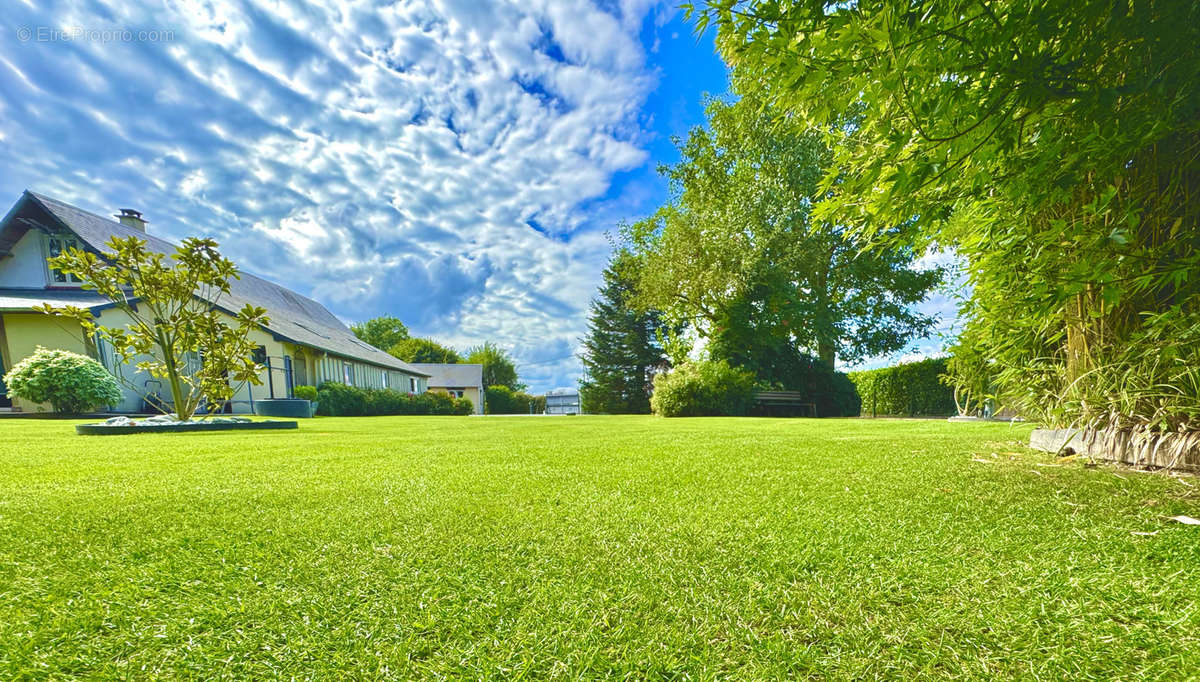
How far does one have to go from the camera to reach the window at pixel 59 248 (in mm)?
13156

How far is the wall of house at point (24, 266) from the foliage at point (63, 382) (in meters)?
6.58

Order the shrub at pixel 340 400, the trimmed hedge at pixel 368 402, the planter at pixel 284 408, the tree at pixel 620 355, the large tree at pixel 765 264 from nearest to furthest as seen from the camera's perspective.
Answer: the planter at pixel 284 408, the large tree at pixel 765 264, the shrub at pixel 340 400, the trimmed hedge at pixel 368 402, the tree at pixel 620 355

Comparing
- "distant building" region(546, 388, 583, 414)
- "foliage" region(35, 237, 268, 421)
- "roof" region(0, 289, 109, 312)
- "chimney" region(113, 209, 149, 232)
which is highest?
"chimney" region(113, 209, 149, 232)

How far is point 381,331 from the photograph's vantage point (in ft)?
163

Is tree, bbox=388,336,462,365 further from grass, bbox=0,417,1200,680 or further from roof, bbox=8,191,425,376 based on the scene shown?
grass, bbox=0,417,1200,680

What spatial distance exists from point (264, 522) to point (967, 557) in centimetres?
205

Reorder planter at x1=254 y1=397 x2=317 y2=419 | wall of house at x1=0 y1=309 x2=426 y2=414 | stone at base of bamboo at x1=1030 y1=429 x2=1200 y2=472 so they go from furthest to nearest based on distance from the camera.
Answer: planter at x1=254 y1=397 x2=317 y2=419 < wall of house at x1=0 y1=309 x2=426 y2=414 < stone at base of bamboo at x1=1030 y1=429 x2=1200 y2=472

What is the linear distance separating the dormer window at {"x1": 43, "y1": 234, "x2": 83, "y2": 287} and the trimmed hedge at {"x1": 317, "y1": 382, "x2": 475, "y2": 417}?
760cm

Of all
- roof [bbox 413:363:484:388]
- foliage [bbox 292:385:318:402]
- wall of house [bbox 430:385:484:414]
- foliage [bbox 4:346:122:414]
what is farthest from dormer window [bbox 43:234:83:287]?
wall of house [bbox 430:385:484:414]

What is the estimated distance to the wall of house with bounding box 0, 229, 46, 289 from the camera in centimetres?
1329

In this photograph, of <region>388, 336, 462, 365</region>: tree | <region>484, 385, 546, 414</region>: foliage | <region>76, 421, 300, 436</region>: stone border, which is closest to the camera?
<region>76, 421, 300, 436</region>: stone border

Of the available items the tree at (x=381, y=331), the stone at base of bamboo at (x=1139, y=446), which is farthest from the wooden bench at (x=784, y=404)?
the tree at (x=381, y=331)

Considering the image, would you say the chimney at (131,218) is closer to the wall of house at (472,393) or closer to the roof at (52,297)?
the roof at (52,297)

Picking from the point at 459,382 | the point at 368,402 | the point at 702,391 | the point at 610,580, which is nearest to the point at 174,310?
the point at 610,580
